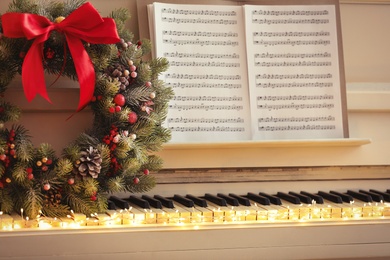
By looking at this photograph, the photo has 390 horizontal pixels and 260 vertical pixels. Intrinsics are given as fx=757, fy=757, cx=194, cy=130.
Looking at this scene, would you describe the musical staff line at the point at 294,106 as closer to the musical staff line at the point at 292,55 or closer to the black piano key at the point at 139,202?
the musical staff line at the point at 292,55

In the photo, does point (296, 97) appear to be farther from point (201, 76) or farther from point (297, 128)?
point (201, 76)

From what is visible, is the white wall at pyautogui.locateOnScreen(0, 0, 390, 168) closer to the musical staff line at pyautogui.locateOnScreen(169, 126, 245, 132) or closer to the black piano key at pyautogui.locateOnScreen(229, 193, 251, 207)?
the musical staff line at pyautogui.locateOnScreen(169, 126, 245, 132)

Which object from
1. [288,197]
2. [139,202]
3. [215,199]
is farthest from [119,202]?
[288,197]

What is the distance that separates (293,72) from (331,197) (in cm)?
43

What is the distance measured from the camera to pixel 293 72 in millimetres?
2340

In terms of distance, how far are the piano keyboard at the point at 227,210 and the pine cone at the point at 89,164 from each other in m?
0.10

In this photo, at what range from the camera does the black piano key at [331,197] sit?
2082 mm

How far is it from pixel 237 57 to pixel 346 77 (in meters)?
0.39

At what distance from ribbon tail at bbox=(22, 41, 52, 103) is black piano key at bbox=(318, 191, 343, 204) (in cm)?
85

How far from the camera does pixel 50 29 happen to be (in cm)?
192

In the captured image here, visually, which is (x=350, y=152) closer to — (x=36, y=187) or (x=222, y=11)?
(x=222, y=11)

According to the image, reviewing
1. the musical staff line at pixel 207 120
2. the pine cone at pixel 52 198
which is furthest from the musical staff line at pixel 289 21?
the pine cone at pixel 52 198

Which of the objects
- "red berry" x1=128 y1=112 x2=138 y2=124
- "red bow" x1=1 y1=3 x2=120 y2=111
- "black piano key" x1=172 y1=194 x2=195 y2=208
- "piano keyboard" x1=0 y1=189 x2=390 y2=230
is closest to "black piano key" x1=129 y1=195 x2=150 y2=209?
"piano keyboard" x1=0 y1=189 x2=390 y2=230

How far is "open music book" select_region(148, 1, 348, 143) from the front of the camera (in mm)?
2244
